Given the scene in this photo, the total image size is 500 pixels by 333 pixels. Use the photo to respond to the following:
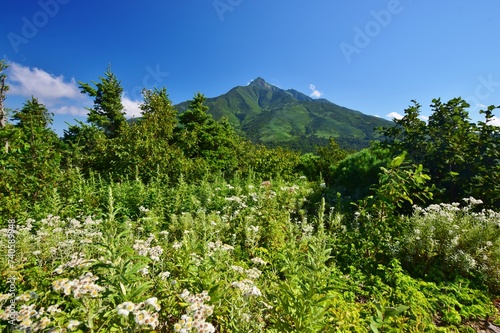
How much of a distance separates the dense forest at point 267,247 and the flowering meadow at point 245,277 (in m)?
0.02

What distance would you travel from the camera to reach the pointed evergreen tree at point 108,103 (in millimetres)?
25375

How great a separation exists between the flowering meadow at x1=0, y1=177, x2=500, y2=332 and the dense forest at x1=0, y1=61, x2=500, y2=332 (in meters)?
0.02

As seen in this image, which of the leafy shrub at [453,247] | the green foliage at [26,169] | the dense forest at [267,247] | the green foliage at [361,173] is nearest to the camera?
the dense forest at [267,247]

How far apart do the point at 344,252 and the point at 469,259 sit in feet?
6.07

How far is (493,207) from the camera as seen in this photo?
5492mm

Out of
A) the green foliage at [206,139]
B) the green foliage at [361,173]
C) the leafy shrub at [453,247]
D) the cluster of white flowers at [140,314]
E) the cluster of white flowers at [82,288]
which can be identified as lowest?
the leafy shrub at [453,247]

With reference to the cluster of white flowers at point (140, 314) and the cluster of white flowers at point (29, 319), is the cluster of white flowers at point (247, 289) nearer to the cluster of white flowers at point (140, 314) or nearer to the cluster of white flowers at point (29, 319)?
the cluster of white flowers at point (140, 314)

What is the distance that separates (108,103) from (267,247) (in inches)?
1063

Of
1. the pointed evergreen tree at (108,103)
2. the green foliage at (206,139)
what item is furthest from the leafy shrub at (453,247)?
the pointed evergreen tree at (108,103)

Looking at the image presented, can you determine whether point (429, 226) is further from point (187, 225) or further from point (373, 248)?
point (187, 225)

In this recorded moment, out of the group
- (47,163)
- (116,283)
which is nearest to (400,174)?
(116,283)

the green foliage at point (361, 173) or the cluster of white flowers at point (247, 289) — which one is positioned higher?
the green foliage at point (361, 173)

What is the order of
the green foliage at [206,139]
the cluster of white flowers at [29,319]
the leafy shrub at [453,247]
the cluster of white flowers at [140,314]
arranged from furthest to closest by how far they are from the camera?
1. the green foliage at [206,139]
2. the leafy shrub at [453,247]
3. the cluster of white flowers at [29,319]
4. the cluster of white flowers at [140,314]

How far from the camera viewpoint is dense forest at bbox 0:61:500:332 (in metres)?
2.28
